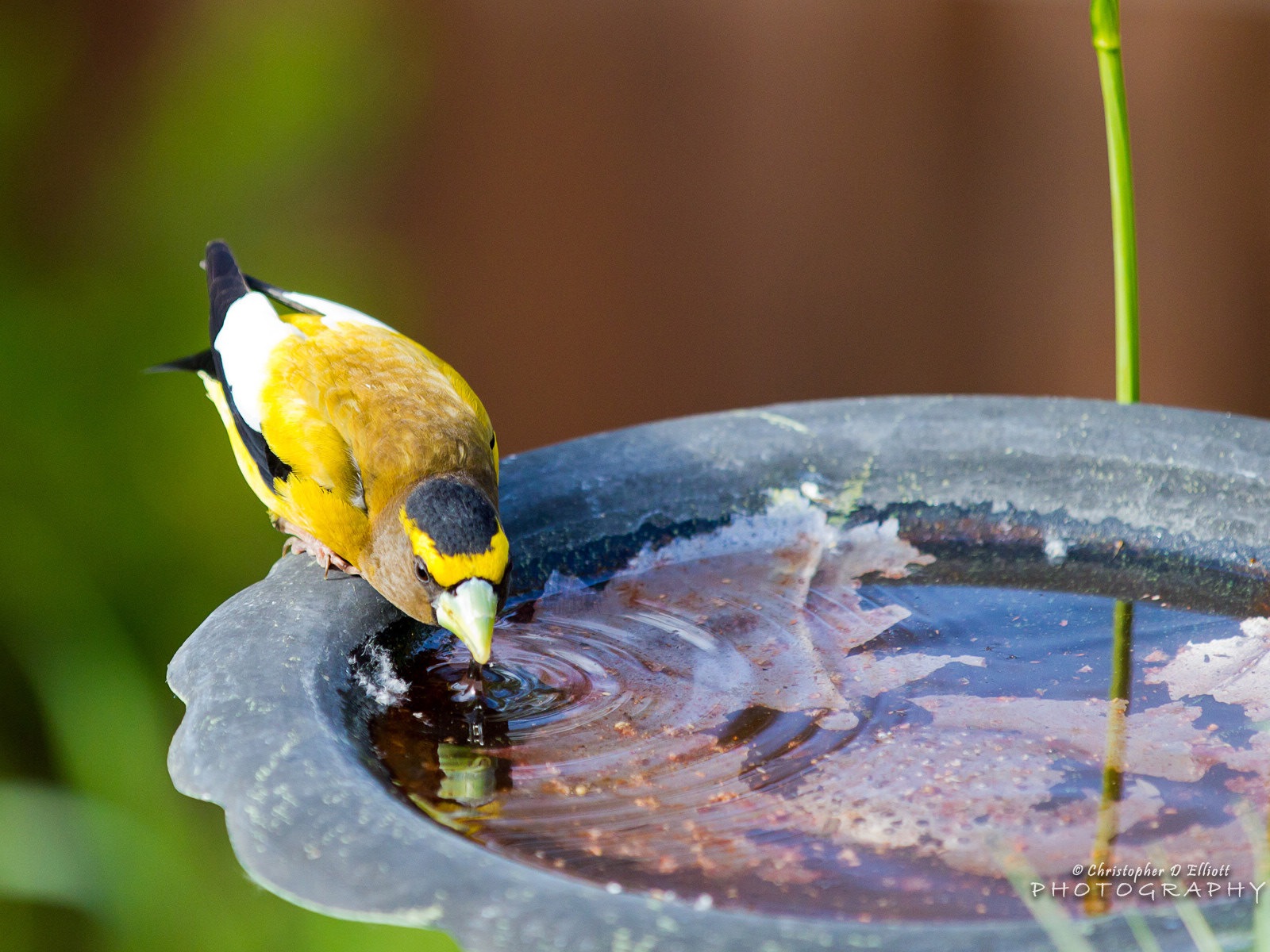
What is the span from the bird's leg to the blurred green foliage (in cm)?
85

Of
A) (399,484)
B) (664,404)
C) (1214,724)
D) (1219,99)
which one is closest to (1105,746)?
(1214,724)

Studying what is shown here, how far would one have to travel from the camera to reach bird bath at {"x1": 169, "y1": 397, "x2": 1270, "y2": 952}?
3.78 feet

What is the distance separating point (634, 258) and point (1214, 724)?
3.35 meters

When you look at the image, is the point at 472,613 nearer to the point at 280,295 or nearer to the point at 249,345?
the point at 249,345

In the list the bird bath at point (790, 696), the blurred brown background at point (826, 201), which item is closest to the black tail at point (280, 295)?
the bird bath at point (790, 696)

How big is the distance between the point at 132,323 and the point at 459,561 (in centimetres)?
219

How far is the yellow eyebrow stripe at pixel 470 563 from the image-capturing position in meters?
1.78

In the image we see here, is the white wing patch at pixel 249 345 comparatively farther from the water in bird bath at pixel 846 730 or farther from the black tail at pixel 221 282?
the water in bird bath at pixel 846 730

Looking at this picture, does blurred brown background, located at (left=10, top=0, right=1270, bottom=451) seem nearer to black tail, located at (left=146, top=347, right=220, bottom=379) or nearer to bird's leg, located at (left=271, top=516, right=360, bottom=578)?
black tail, located at (left=146, top=347, right=220, bottom=379)

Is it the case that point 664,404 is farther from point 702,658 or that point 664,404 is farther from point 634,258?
point 702,658

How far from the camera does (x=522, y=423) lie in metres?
4.87

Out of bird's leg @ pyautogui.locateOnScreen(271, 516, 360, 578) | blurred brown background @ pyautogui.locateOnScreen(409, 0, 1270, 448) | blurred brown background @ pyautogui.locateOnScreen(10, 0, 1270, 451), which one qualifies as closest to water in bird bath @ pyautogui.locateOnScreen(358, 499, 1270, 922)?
bird's leg @ pyautogui.locateOnScreen(271, 516, 360, 578)

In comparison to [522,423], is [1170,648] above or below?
above

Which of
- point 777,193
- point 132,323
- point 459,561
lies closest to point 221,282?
point 132,323
